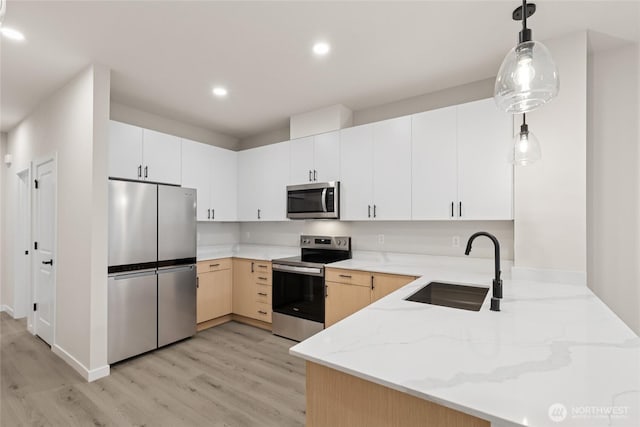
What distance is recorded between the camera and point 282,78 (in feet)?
9.39

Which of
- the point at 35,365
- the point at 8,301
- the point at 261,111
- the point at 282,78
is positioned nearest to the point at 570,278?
the point at 282,78

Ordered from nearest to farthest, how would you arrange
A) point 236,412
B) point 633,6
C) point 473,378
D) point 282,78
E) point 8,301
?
point 473,378, point 633,6, point 236,412, point 282,78, point 8,301

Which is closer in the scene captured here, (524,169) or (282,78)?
(524,169)

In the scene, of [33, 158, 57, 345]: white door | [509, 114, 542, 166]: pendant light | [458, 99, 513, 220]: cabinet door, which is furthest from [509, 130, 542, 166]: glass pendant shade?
[33, 158, 57, 345]: white door

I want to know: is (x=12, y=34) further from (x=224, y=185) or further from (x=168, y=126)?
(x=224, y=185)

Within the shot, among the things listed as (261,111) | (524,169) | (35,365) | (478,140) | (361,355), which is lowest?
(35,365)

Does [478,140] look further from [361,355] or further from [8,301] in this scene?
[8,301]

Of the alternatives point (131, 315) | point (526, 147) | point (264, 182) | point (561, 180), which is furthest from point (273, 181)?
point (561, 180)

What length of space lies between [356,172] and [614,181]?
220 centimetres

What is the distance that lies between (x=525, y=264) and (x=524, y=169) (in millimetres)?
759

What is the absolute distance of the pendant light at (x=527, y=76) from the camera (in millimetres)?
1149

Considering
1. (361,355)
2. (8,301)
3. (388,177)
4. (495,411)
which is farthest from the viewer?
(8,301)

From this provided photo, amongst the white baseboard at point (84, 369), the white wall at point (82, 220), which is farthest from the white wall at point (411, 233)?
the white baseboard at point (84, 369)

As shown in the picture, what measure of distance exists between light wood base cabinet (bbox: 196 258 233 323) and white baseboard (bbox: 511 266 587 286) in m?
3.24
